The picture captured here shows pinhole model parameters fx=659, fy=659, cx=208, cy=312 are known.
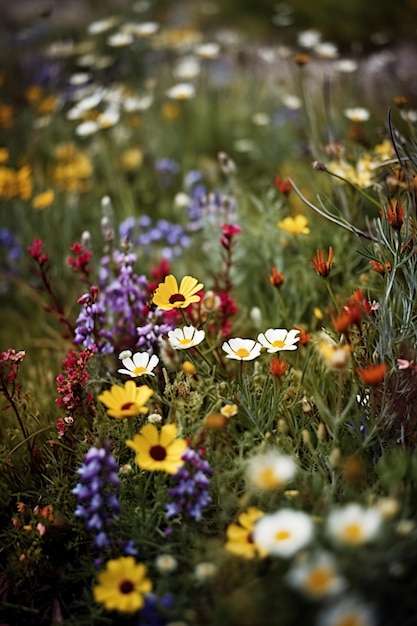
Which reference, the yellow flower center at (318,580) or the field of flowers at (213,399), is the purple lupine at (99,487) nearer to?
the field of flowers at (213,399)

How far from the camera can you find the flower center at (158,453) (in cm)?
142

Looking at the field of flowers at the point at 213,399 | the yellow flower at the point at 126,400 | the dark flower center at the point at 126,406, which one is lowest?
the field of flowers at the point at 213,399

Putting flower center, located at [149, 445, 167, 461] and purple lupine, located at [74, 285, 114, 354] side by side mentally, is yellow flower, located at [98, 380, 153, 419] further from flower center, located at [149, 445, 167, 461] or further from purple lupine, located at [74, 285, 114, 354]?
purple lupine, located at [74, 285, 114, 354]

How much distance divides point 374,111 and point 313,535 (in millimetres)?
2532

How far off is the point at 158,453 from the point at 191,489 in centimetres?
A: 10

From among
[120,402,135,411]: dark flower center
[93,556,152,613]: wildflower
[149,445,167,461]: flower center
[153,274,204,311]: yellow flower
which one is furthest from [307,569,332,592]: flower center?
[153,274,204,311]: yellow flower

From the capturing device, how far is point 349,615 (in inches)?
40.4

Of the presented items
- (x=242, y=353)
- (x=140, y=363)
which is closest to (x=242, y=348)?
(x=242, y=353)

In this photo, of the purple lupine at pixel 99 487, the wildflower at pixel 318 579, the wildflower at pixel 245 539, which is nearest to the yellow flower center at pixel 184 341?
the purple lupine at pixel 99 487

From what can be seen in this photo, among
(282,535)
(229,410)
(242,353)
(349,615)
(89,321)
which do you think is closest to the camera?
(349,615)

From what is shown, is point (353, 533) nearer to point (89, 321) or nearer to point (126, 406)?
point (126, 406)

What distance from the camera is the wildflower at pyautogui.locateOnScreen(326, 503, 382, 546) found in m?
1.09

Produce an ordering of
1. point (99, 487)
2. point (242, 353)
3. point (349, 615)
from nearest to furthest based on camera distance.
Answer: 1. point (349, 615)
2. point (99, 487)
3. point (242, 353)

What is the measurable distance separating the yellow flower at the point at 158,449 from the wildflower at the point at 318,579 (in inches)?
15.6
